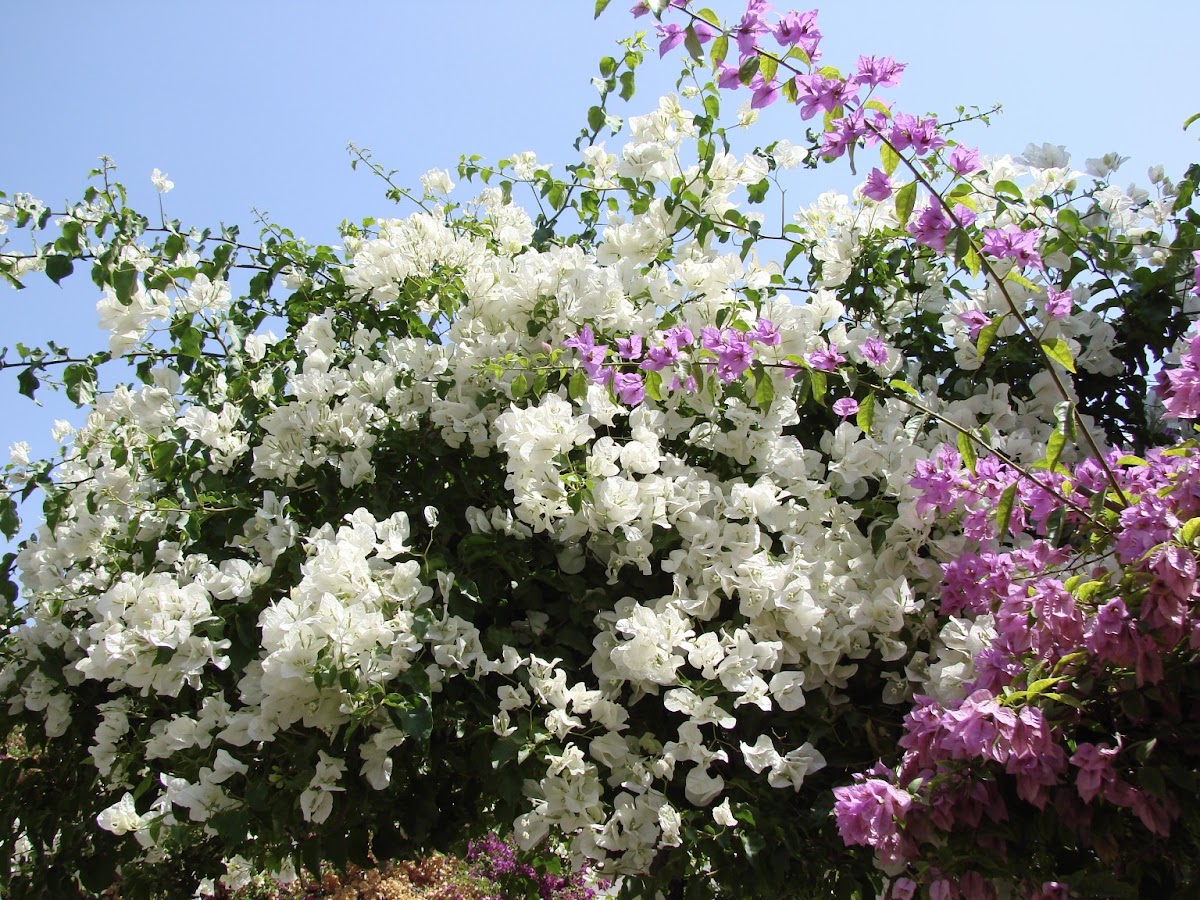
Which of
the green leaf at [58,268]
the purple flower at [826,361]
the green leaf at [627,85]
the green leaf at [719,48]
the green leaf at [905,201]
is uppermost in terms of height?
the green leaf at [627,85]

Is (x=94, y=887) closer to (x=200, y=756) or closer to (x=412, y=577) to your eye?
(x=200, y=756)

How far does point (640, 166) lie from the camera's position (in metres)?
2.20

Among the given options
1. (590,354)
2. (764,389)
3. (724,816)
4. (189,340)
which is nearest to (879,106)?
(764,389)

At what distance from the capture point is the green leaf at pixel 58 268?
7.13 feet

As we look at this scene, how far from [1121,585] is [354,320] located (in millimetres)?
1845

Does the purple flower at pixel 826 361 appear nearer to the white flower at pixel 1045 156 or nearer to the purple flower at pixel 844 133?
the purple flower at pixel 844 133

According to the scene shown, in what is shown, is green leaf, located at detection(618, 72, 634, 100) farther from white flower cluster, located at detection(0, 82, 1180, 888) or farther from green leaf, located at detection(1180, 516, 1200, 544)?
green leaf, located at detection(1180, 516, 1200, 544)

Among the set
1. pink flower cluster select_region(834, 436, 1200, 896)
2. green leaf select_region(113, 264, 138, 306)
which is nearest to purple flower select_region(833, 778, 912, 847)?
pink flower cluster select_region(834, 436, 1200, 896)

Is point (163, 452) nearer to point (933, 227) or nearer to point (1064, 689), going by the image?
point (933, 227)

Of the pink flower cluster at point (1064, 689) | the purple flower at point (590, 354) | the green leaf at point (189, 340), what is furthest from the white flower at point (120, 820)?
the pink flower cluster at point (1064, 689)

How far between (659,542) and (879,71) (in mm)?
906

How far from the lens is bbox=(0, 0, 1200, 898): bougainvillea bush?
1.43 meters

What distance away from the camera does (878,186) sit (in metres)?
1.55

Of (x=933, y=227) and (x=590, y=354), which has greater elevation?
(x=590, y=354)
